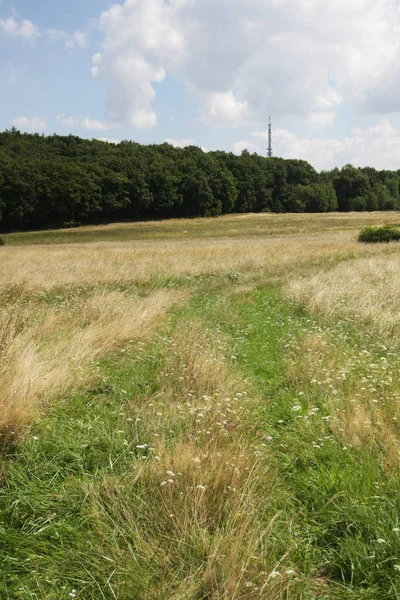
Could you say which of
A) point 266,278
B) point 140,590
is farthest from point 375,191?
point 140,590

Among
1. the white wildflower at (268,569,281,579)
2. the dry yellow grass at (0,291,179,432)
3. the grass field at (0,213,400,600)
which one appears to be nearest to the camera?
the white wildflower at (268,569,281,579)

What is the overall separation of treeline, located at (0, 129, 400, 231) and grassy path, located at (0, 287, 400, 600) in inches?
2702

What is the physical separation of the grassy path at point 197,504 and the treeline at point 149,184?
68.6 meters

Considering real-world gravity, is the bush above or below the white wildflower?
above

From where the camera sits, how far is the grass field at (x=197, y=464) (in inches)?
105

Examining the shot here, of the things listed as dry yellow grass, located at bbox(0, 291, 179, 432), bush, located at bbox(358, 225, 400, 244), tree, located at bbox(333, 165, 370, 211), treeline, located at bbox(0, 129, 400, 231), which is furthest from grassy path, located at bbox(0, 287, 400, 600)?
tree, located at bbox(333, 165, 370, 211)

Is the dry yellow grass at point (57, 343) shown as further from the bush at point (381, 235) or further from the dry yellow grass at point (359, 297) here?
the bush at point (381, 235)

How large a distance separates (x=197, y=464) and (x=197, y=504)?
43 cm

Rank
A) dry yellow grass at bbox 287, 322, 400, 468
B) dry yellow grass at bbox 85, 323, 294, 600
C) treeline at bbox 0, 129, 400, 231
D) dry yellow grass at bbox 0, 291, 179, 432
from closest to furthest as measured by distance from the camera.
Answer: dry yellow grass at bbox 85, 323, 294, 600, dry yellow grass at bbox 287, 322, 400, 468, dry yellow grass at bbox 0, 291, 179, 432, treeline at bbox 0, 129, 400, 231

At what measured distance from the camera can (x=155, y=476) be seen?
3.32m

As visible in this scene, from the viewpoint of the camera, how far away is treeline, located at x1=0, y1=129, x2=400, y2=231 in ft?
227

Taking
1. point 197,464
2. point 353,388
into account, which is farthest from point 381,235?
point 197,464

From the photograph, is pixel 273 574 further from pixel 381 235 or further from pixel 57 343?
pixel 381 235

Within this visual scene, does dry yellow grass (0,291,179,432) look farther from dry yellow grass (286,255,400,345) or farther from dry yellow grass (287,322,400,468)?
dry yellow grass (286,255,400,345)
